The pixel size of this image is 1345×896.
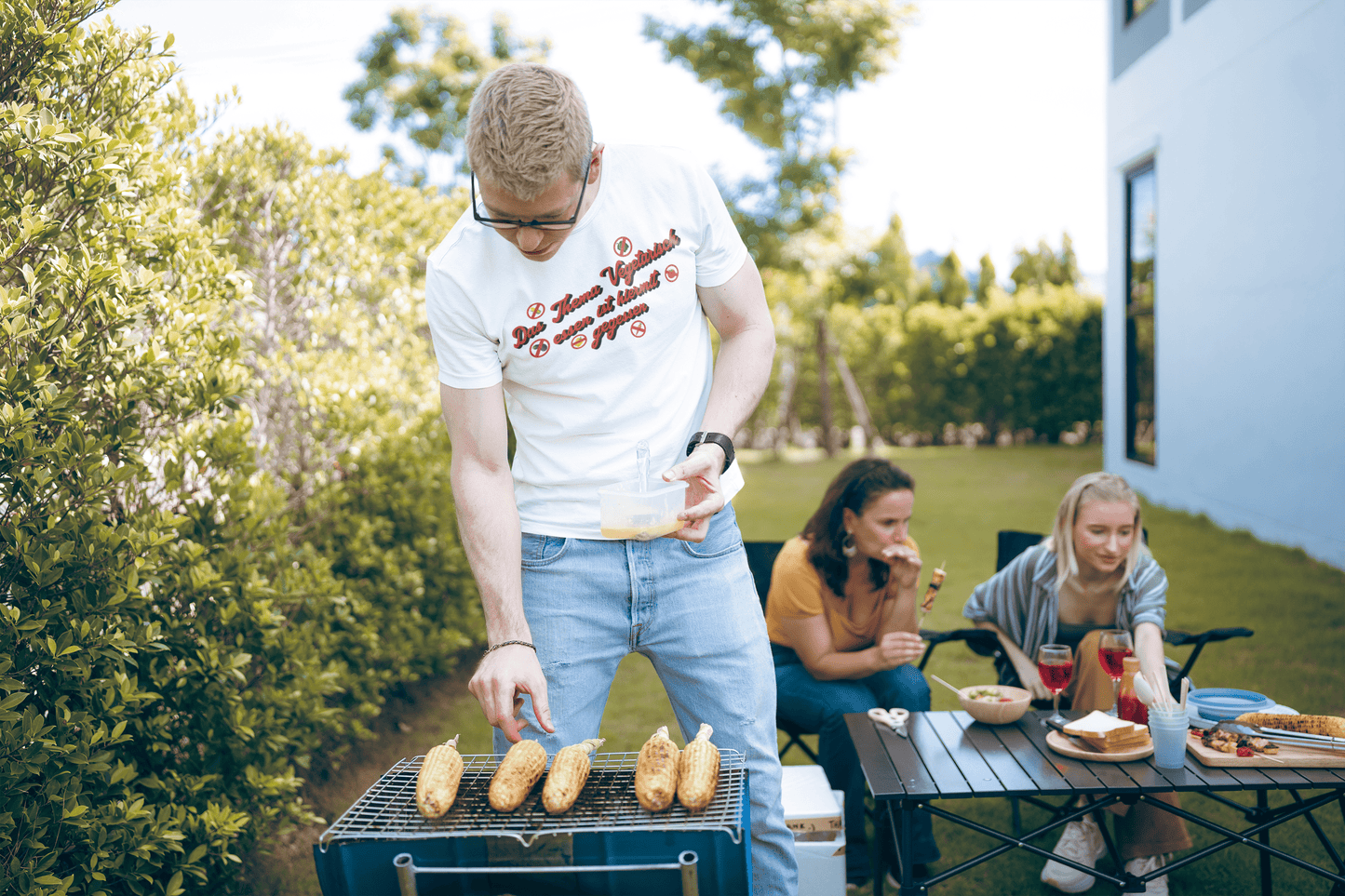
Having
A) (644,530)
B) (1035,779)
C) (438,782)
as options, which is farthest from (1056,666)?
(438,782)

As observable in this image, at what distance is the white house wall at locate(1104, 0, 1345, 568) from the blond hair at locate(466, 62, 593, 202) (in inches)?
262

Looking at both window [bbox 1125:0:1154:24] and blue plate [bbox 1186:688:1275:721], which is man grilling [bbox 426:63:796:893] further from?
window [bbox 1125:0:1154:24]

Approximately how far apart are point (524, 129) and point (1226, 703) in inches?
94.9

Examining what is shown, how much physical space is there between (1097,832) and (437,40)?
55.9 feet

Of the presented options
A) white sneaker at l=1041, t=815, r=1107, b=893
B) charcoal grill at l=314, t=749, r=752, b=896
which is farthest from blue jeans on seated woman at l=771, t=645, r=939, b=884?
charcoal grill at l=314, t=749, r=752, b=896

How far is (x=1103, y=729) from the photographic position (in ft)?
8.19

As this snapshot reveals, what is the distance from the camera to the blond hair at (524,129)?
1.51m

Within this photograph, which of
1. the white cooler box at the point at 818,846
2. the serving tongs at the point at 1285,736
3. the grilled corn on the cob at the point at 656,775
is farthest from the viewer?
the white cooler box at the point at 818,846

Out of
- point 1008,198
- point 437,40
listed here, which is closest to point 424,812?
point 437,40

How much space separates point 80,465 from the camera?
2.07m

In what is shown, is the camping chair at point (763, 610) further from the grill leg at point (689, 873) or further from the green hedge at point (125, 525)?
the grill leg at point (689, 873)

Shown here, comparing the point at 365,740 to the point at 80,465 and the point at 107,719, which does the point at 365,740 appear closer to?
the point at 107,719

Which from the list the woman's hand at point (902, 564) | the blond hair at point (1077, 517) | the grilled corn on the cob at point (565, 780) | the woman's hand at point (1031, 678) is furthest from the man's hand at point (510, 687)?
the blond hair at point (1077, 517)

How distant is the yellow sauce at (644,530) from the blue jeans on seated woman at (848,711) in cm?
160
